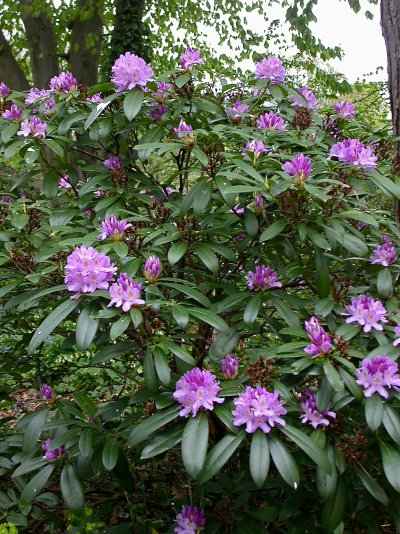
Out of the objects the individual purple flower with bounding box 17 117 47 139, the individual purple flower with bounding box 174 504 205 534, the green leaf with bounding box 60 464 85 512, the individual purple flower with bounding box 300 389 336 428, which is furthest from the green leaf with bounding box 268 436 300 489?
the individual purple flower with bounding box 17 117 47 139

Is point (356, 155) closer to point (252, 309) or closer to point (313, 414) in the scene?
point (252, 309)

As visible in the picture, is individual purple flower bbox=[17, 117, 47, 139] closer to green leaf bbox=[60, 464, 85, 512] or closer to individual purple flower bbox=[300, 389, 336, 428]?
green leaf bbox=[60, 464, 85, 512]

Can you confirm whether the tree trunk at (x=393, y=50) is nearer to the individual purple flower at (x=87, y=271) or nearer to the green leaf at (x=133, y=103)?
the green leaf at (x=133, y=103)

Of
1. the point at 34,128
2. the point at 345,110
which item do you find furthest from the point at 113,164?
the point at 345,110

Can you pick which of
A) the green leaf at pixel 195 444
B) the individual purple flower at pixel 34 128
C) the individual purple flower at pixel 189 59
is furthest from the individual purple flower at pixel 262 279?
the individual purple flower at pixel 34 128

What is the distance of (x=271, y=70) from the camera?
2166mm

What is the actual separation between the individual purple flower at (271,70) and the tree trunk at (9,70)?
4.71 m

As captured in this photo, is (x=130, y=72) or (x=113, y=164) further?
(x=113, y=164)

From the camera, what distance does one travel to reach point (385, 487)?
1.67m

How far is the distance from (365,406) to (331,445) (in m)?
0.14

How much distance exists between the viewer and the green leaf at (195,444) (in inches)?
52.9

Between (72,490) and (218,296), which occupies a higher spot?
(218,296)

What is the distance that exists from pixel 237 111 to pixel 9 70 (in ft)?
16.2

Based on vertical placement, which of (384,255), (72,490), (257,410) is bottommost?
(72,490)
